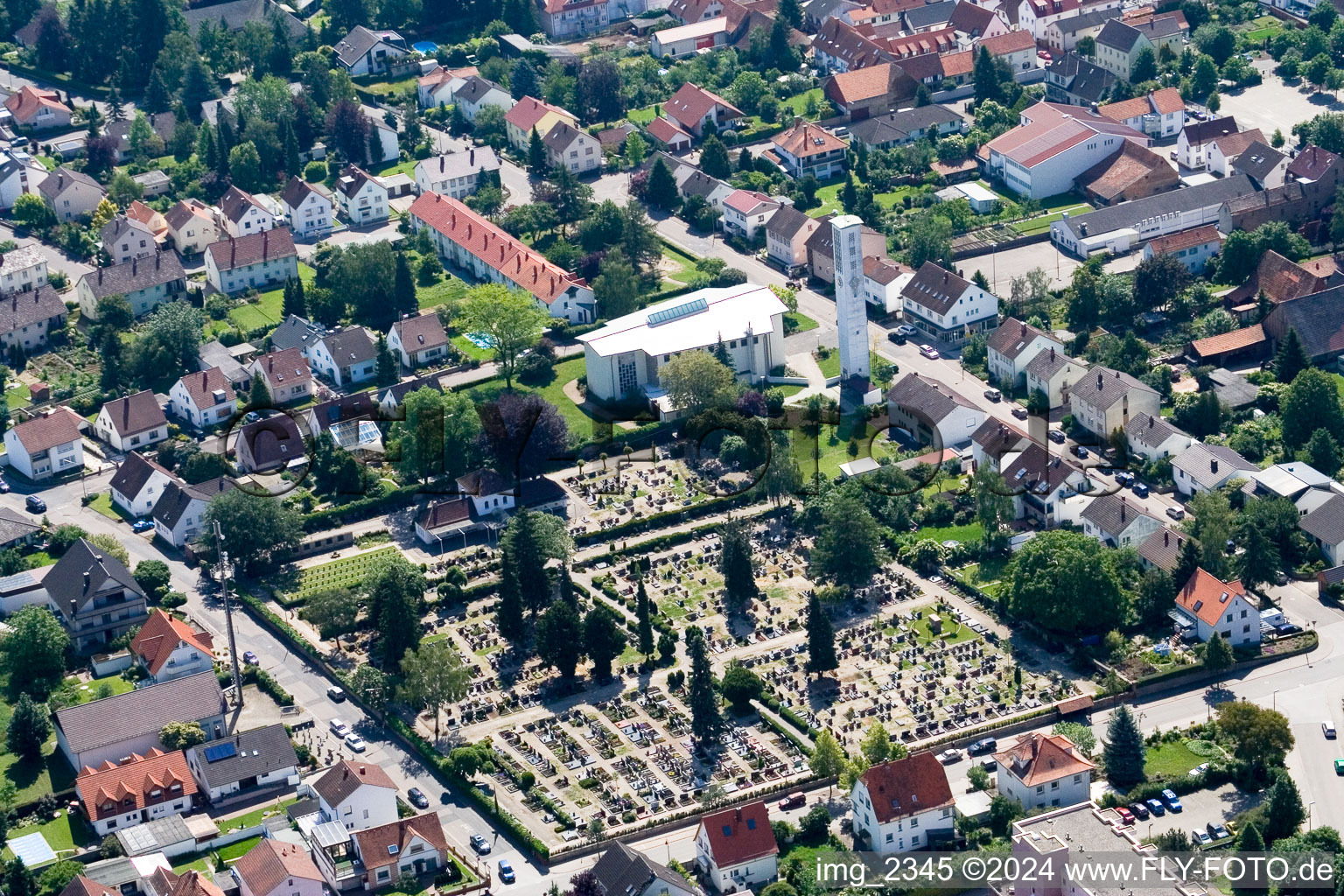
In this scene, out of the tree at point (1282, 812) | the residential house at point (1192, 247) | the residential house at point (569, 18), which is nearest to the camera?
the tree at point (1282, 812)

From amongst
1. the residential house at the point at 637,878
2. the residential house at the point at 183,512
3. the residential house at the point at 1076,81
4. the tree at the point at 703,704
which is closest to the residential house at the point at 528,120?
the residential house at the point at 1076,81

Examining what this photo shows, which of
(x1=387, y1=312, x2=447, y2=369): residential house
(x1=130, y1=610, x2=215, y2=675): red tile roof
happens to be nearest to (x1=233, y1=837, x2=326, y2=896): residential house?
(x1=130, y1=610, x2=215, y2=675): red tile roof

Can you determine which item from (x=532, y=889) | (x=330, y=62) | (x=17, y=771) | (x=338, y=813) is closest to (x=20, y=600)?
(x=17, y=771)

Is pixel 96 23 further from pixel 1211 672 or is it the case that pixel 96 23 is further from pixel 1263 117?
pixel 1211 672

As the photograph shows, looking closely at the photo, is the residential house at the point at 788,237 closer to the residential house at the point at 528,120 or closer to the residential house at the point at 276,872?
the residential house at the point at 528,120

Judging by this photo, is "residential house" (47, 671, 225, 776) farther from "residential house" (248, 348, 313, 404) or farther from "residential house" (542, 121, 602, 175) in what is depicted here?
"residential house" (542, 121, 602, 175)

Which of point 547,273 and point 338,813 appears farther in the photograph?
point 547,273
